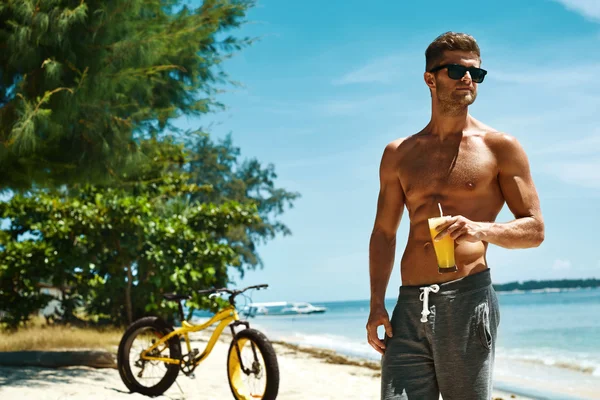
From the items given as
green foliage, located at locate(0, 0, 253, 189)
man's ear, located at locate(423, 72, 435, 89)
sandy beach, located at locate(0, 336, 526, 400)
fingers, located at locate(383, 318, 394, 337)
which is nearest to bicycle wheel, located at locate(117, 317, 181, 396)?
sandy beach, located at locate(0, 336, 526, 400)

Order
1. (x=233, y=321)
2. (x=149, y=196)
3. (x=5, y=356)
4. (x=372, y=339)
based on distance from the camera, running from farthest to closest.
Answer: (x=149, y=196)
(x=5, y=356)
(x=233, y=321)
(x=372, y=339)

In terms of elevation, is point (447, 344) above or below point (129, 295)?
below

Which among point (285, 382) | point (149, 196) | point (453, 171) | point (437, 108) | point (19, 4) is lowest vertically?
point (285, 382)

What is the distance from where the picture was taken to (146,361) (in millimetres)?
8555

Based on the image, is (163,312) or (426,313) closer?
(426,313)

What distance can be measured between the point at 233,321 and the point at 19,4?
4.42 m

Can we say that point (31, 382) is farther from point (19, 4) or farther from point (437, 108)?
point (437, 108)

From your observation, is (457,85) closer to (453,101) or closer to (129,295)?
(453,101)

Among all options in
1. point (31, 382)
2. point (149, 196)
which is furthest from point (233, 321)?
point (149, 196)

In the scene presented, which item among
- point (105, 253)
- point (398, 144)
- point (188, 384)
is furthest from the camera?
point (105, 253)

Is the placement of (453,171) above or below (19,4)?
below

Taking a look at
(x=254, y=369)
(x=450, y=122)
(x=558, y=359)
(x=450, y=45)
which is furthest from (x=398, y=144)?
(x=558, y=359)

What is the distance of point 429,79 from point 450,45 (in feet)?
0.55

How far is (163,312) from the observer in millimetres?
15609
